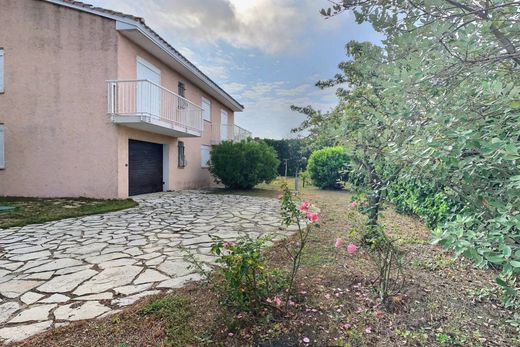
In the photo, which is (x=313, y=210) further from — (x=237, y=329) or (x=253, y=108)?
(x=253, y=108)

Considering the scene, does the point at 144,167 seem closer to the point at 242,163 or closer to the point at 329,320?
the point at 242,163

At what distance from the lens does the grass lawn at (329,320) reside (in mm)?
1936

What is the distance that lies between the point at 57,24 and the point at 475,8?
11.0 metres

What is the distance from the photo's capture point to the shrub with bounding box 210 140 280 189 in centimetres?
1177

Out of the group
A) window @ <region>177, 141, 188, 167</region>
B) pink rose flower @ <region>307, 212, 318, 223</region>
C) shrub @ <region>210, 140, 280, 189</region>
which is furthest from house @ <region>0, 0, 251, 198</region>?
pink rose flower @ <region>307, 212, 318, 223</region>

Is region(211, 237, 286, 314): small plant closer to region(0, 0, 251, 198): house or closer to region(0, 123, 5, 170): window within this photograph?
region(0, 0, 251, 198): house

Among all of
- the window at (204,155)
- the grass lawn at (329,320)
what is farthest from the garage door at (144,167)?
the grass lawn at (329,320)

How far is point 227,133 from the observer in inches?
702

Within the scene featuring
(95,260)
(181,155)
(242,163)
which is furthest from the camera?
(181,155)

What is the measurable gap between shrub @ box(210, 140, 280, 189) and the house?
319 cm

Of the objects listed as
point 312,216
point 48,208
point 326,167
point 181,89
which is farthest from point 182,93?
point 312,216

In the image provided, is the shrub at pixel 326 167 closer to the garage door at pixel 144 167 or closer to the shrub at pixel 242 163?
the shrub at pixel 242 163

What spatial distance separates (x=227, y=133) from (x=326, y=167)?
7297mm

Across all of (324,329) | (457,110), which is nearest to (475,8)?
(457,110)
